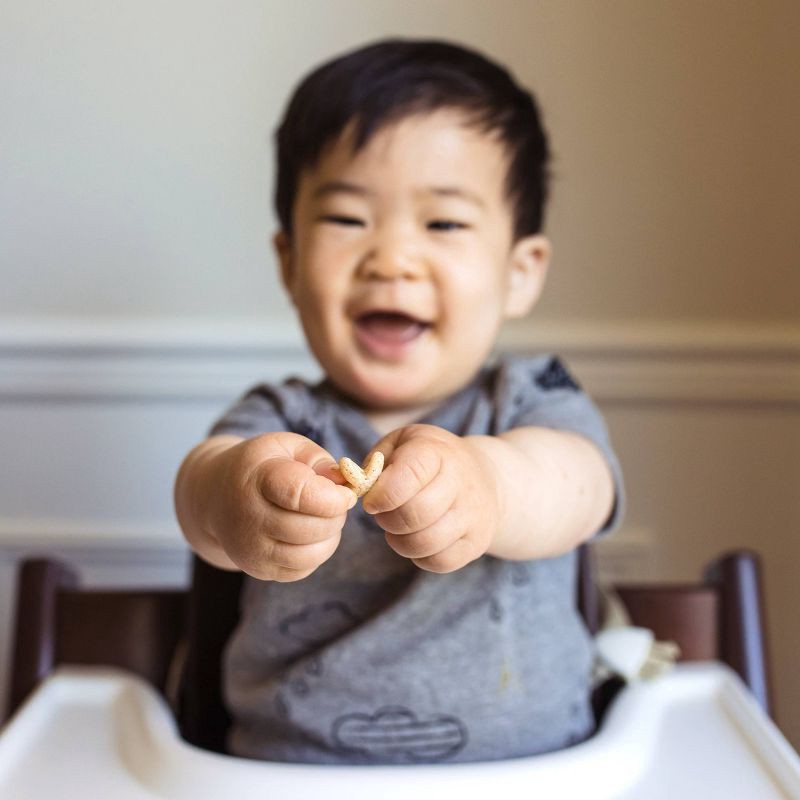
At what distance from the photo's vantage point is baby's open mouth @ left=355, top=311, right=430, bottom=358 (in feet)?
1.77

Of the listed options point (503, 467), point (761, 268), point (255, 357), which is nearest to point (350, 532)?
point (503, 467)

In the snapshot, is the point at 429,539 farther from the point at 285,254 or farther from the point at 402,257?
the point at 285,254

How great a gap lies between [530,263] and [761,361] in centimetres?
40

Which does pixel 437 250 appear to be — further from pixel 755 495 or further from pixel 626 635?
pixel 755 495

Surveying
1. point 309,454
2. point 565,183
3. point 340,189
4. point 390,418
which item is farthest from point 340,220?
point 565,183

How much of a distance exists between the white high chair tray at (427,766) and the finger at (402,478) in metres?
0.20

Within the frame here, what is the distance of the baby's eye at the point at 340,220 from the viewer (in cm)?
54

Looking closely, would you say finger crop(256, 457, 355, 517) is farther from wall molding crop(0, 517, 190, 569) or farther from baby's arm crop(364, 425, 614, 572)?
wall molding crop(0, 517, 190, 569)

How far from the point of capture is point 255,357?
951 mm

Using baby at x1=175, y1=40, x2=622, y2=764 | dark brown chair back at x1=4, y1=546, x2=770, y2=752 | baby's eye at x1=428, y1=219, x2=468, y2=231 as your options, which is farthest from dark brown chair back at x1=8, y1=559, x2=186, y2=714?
baby's eye at x1=428, y1=219, x2=468, y2=231

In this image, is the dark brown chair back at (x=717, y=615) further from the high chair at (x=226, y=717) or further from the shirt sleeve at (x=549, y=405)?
the shirt sleeve at (x=549, y=405)

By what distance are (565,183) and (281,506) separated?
2.14 feet

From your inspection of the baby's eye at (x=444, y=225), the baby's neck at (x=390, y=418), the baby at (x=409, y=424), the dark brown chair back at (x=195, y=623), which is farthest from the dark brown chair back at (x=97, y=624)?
the baby's eye at (x=444, y=225)

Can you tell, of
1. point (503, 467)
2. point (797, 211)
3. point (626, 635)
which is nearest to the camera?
point (503, 467)
